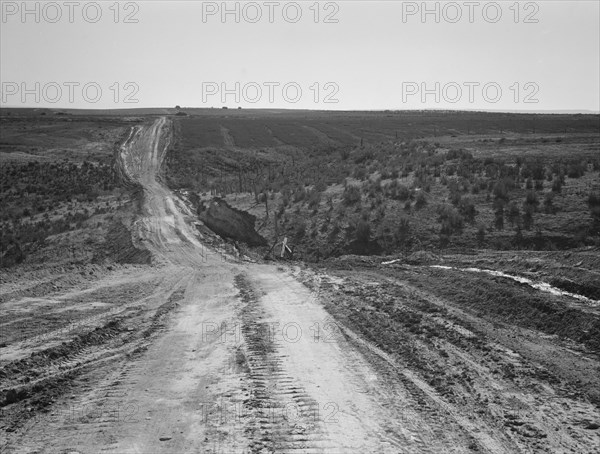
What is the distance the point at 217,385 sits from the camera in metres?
7.32

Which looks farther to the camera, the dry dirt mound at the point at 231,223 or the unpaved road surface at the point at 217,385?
the dry dirt mound at the point at 231,223

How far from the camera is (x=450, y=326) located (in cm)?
960

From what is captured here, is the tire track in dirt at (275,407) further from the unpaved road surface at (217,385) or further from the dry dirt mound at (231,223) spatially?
the dry dirt mound at (231,223)

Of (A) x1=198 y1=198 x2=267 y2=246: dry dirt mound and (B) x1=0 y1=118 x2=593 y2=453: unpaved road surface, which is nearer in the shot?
(B) x1=0 y1=118 x2=593 y2=453: unpaved road surface

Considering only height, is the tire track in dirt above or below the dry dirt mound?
below

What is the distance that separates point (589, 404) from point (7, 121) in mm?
112696

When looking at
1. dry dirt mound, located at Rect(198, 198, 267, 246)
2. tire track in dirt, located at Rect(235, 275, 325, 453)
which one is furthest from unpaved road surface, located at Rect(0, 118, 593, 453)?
dry dirt mound, located at Rect(198, 198, 267, 246)

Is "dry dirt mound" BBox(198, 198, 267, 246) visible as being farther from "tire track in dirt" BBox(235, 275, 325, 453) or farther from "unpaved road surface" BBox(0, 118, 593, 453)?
"tire track in dirt" BBox(235, 275, 325, 453)

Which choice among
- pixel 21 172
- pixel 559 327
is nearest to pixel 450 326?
pixel 559 327

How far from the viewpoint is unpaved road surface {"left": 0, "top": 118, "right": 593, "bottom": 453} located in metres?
5.75

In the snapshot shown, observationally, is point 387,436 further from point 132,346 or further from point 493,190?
point 493,190

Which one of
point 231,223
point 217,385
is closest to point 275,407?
point 217,385

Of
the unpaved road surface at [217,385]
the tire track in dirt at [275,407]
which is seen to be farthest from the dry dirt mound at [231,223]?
the tire track in dirt at [275,407]

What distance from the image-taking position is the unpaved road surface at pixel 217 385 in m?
5.75
